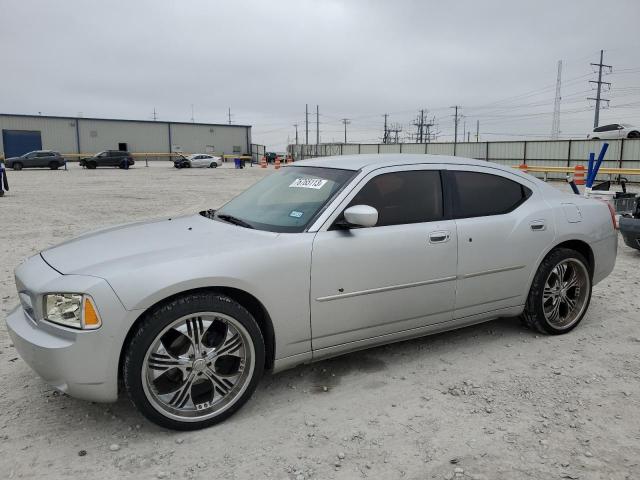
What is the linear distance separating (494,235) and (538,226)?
19.6 inches

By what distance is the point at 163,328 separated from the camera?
269cm

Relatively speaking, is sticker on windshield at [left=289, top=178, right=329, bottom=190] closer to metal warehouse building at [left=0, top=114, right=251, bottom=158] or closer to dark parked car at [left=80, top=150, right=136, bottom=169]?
dark parked car at [left=80, top=150, right=136, bottom=169]

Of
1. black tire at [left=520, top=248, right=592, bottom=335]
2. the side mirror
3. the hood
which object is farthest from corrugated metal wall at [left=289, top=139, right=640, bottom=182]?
the hood

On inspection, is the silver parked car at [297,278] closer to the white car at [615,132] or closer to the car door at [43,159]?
the white car at [615,132]

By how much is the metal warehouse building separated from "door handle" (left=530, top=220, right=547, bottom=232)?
57.4 m

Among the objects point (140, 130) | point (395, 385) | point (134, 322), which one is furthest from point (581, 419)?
point (140, 130)

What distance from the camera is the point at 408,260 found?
11.3 feet

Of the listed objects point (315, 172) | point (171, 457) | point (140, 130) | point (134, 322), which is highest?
point (140, 130)

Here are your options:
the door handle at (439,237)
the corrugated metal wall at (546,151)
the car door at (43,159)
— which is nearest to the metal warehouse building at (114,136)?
the car door at (43,159)

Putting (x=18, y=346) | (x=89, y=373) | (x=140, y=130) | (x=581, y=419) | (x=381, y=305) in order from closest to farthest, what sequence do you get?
(x=89, y=373), (x=18, y=346), (x=581, y=419), (x=381, y=305), (x=140, y=130)

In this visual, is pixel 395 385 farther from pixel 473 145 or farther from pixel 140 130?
pixel 140 130

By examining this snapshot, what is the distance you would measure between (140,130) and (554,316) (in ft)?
203

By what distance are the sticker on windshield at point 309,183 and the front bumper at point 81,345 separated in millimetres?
1573

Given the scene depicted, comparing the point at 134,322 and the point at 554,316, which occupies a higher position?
the point at 134,322
